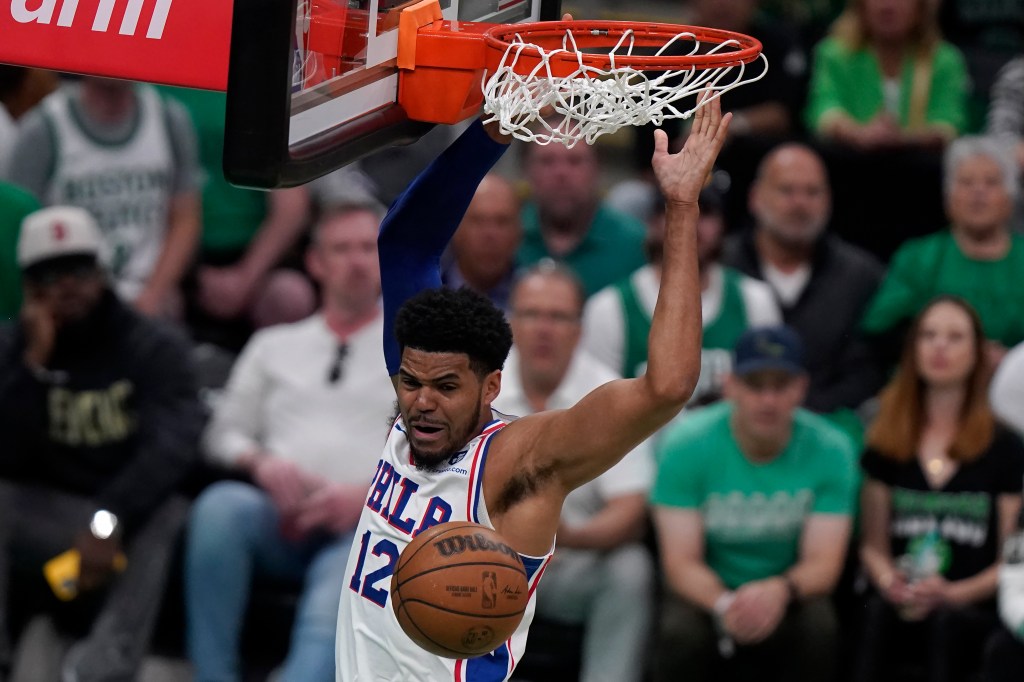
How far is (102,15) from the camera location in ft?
15.0

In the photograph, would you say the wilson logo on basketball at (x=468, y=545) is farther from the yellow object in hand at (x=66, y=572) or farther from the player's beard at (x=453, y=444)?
the yellow object in hand at (x=66, y=572)

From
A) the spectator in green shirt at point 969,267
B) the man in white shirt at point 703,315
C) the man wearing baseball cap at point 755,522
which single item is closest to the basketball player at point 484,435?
the man wearing baseball cap at point 755,522

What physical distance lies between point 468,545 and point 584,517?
2.70 m

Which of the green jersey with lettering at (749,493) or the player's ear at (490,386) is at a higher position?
the player's ear at (490,386)

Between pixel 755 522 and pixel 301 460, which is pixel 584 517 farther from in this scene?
pixel 301 460

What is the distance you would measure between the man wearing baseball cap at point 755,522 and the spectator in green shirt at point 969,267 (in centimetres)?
109

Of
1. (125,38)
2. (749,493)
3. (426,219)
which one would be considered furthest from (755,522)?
(125,38)

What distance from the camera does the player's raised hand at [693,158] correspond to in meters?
4.09

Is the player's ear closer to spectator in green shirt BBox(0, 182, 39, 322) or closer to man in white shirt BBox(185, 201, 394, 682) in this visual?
man in white shirt BBox(185, 201, 394, 682)

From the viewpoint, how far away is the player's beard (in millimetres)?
4426

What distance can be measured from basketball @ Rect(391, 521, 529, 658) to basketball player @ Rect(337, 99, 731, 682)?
0.21m

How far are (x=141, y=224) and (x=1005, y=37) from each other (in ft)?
16.7

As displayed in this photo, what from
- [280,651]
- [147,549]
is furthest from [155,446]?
[280,651]

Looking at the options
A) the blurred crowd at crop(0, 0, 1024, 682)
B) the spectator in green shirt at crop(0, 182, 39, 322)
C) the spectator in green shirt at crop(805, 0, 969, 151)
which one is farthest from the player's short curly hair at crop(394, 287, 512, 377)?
the spectator in green shirt at crop(805, 0, 969, 151)
